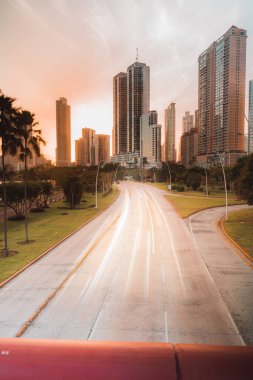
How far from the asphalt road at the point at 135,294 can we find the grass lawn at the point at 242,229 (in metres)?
1.61

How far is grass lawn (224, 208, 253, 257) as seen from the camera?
22.7 metres

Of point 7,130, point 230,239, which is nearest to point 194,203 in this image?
point 230,239

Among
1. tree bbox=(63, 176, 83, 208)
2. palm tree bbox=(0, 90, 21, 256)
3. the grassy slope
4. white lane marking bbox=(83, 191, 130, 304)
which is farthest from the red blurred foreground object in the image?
tree bbox=(63, 176, 83, 208)

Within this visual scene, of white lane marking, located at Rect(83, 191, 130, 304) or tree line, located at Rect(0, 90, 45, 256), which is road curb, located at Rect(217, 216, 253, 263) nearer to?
white lane marking, located at Rect(83, 191, 130, 304)

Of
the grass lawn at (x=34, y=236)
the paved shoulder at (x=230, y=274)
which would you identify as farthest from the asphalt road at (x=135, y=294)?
the grass lawn at (x=34, y=236)

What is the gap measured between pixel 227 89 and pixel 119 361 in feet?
654

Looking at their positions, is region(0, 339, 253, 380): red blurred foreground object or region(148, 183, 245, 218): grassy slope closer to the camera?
region(0, 339, 253, 380): red blurred foreground object

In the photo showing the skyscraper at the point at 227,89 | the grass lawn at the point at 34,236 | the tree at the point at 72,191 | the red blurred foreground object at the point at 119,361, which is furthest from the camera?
the skyscraper at the point at 227,89

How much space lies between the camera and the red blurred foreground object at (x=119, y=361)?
2650 mm

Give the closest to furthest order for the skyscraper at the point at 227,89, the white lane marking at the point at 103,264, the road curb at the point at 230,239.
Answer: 1. the white lane marking at the point at 103,264
2. the road curb at the point at 230,239
3. the skyscraper at the point at 227,89

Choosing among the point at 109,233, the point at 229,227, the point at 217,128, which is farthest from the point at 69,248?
the point at 217,128

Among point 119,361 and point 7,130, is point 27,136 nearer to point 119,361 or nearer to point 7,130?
point 7,130

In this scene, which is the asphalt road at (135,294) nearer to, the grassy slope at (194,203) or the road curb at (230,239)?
the road curb at (230,239)

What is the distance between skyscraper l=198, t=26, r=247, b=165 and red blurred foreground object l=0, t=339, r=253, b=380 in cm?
17778
